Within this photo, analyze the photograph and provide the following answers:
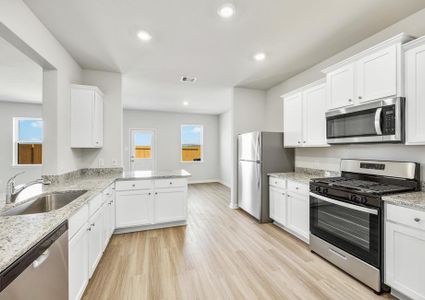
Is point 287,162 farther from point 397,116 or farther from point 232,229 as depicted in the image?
point 397,116

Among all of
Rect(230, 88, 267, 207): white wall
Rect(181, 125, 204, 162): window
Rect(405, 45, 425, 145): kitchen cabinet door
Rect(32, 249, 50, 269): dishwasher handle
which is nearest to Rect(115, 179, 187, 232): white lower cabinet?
Rect(230, 88, 267, 207): white wall

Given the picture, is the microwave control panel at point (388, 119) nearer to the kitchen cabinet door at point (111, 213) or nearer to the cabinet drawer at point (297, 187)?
the cabinet drawer at point (297, 187)

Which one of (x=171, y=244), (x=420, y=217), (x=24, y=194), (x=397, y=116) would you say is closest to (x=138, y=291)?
(x=171, y=244)

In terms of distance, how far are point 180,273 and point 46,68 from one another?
9.60 ft

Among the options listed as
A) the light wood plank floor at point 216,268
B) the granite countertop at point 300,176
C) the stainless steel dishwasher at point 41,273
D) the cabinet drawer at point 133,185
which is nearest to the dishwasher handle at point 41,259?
the stainless steel dishwasher at point 41,273

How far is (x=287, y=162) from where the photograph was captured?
12.0 ft

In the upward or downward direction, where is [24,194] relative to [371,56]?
downward

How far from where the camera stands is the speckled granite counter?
5.05 feet

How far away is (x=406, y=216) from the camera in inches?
63.0

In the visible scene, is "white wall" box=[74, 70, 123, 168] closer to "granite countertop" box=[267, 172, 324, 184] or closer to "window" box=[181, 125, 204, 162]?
"granite countertop" box=[267, 172, 324, 184]

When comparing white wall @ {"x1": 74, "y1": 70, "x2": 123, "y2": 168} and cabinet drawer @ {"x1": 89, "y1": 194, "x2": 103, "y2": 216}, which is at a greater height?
white wall @ {"x1": 74, "y1": 70, "x2": 123, "y2": 168}

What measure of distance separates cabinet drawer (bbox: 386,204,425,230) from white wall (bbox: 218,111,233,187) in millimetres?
5172

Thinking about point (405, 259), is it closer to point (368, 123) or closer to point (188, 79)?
point (368, 123)

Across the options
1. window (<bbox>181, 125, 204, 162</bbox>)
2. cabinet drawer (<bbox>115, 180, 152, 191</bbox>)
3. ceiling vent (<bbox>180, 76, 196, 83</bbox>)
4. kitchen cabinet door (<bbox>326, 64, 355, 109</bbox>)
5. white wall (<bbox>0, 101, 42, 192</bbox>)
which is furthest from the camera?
window (<bbox>181, 125, 204, 162</bbox>)
